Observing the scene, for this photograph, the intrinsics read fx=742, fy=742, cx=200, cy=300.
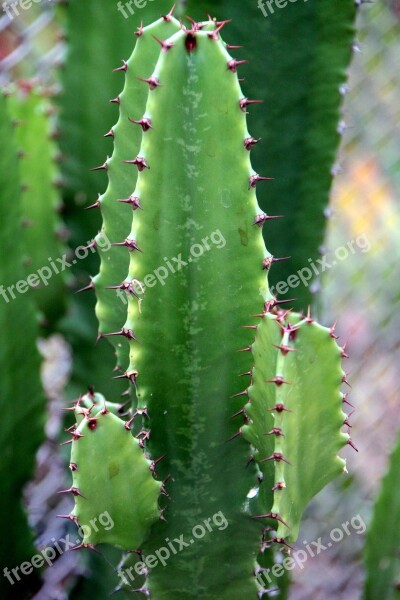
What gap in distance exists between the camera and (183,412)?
115 cm

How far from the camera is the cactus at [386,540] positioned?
1.48 metres

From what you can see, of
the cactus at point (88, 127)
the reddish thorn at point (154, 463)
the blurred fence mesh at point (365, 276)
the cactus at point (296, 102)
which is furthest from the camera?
the blurred fence mesh at point (365, 276)

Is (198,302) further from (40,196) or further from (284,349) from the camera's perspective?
(40,196)

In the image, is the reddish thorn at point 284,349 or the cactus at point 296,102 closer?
the reddish thorn at point 284,349

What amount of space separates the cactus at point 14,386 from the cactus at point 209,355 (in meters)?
0.38

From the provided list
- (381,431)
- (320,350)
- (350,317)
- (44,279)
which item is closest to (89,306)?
Answer: (44,279)

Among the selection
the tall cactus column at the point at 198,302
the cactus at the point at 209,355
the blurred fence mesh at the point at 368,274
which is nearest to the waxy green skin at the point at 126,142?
the cactus at the point at 209,355

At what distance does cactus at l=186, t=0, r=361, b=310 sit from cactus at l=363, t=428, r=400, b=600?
1.33ft

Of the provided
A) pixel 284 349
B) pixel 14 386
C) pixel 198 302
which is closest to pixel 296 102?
pixel 198 302

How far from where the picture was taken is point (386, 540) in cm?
149

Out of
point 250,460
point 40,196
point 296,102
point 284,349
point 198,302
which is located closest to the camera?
point 284,349

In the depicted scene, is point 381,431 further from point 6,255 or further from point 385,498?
point 6,255

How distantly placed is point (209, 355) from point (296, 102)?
61 centimetres

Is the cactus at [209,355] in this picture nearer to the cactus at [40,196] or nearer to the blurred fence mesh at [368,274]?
the cactus at [40,196]
